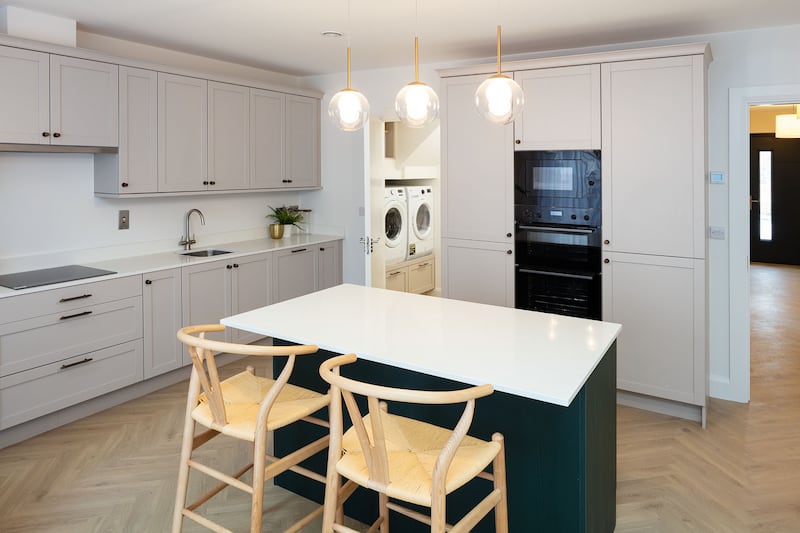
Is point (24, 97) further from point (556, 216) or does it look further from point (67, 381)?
point (556, 216)

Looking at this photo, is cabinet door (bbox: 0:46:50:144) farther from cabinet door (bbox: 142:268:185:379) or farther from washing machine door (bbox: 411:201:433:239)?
washing machine door (bbox: 411:201:433:239)

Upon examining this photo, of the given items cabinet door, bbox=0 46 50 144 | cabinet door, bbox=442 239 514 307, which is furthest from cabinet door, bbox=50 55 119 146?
cabinet door, bbox=442 239 514 307

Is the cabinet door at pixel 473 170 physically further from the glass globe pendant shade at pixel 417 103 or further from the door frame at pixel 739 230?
the glass globe pendant shade at pixel 417 103

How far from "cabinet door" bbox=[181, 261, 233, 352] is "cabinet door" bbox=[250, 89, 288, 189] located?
3.00 feet

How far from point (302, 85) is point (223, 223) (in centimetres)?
163

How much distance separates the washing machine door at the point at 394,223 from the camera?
6125 mm

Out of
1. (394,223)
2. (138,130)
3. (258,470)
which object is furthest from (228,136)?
(258,470)

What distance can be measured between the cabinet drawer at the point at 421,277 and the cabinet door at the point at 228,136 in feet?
7.79

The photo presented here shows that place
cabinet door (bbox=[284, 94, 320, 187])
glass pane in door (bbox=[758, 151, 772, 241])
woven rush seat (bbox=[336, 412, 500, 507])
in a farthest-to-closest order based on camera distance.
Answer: glass pane in door (bbox=[758, 151, 772, 241]) → cabinet door (bbox=[284, 94, 320, 187]) → woven rush seat (bbox=[336, 412, 500, 507])

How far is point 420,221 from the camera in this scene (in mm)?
6715

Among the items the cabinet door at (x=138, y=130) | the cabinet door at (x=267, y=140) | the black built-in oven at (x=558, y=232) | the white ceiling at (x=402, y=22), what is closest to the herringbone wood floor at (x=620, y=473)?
the black built-in oven at (x=558, y=232)

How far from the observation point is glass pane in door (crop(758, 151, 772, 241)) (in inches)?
361

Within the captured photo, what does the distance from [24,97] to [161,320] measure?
1579mm

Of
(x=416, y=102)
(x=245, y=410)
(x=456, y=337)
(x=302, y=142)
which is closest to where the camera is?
(x=245, y=410)
